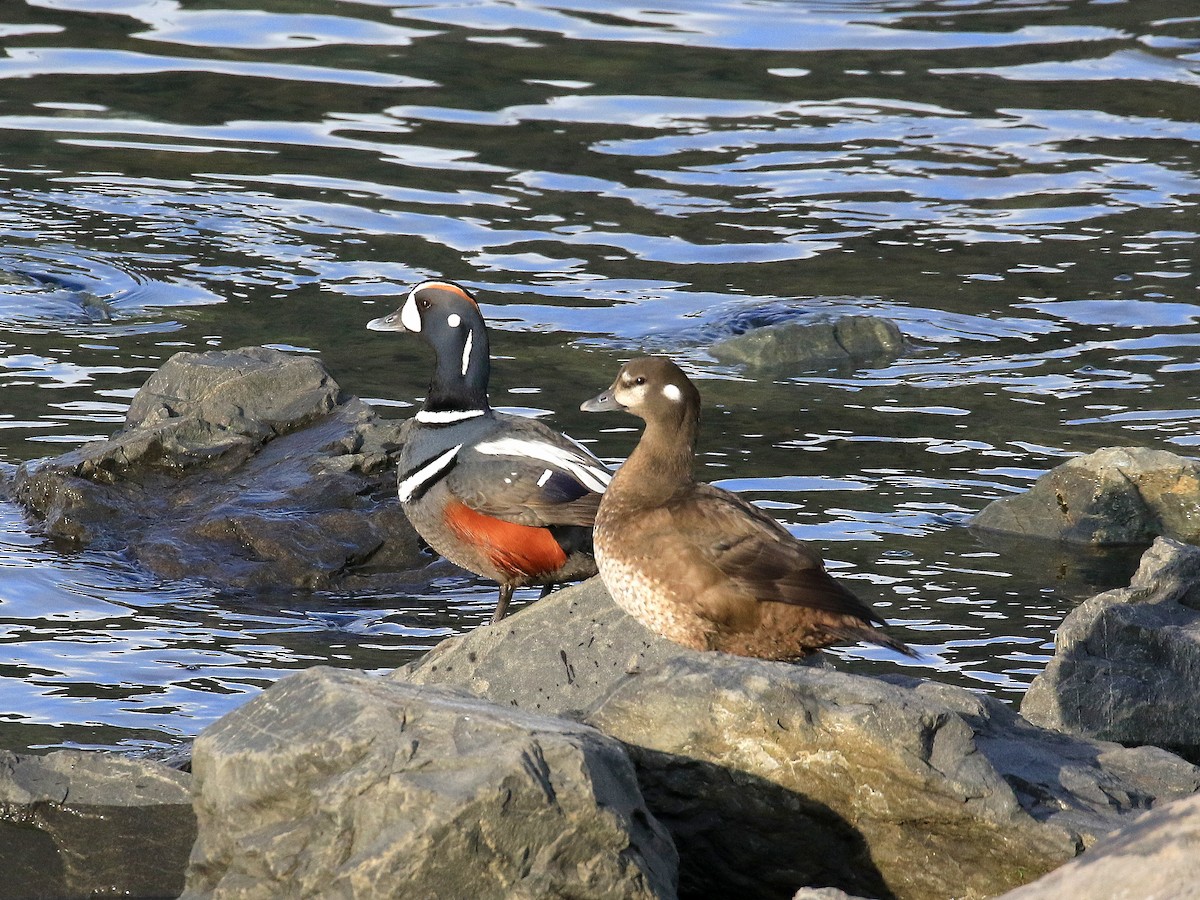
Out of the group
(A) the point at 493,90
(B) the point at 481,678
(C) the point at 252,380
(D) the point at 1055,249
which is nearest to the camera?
(B) the point at 481,678

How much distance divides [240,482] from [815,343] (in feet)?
14.4

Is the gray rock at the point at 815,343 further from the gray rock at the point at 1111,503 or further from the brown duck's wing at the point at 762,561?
the brown duck's wing at the point at 762,561

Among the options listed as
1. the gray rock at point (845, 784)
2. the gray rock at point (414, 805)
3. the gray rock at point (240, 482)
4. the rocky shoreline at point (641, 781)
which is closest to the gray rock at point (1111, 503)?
the rocky shoreline at point (641, 781)

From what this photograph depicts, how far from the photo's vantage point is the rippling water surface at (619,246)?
26.5 ft

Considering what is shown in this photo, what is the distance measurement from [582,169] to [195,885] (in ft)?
37.0

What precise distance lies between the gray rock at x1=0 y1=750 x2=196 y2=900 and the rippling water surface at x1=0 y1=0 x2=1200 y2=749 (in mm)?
1100

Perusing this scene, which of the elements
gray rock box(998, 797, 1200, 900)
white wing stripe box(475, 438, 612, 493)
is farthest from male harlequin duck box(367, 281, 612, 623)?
gray rock box(998, 797, 1200, 900)

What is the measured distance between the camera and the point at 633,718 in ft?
16.5

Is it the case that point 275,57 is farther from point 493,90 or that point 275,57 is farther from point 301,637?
point 301,637

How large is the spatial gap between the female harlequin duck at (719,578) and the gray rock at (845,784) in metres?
0.45

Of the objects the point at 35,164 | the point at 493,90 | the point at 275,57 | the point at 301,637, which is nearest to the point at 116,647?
the point at 301,637

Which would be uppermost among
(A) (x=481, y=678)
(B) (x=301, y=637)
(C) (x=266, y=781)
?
(C) (x=266, y=781)

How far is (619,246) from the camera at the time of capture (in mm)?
13797

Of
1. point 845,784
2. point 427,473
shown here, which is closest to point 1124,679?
point 845,784
